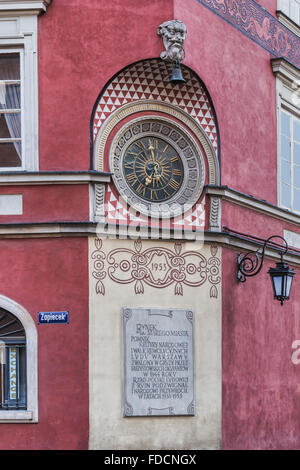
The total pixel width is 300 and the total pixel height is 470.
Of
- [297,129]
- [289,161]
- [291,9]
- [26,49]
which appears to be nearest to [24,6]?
[26,49]

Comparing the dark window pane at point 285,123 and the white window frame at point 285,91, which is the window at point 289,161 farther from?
the white window frame at point 285,91

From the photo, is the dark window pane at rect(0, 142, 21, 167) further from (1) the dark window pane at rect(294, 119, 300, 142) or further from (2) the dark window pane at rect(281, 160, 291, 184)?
(1) the dark window pane at rect(294, 119, 300, 142)

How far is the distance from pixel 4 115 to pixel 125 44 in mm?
2106

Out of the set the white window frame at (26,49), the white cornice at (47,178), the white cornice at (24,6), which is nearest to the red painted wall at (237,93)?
the white cornice at (24,6)

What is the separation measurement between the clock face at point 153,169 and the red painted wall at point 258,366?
4.56 feet

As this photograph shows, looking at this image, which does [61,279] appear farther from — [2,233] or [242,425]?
[242,425]

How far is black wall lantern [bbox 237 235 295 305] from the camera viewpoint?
16.7 m

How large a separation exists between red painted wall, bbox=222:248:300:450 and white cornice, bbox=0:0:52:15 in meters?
4.67

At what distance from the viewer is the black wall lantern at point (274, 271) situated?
656 inches

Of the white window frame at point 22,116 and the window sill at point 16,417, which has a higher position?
the white window frame at point 22,116

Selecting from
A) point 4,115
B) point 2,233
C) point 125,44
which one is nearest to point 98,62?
point 125,44

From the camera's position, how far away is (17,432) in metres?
15.6
